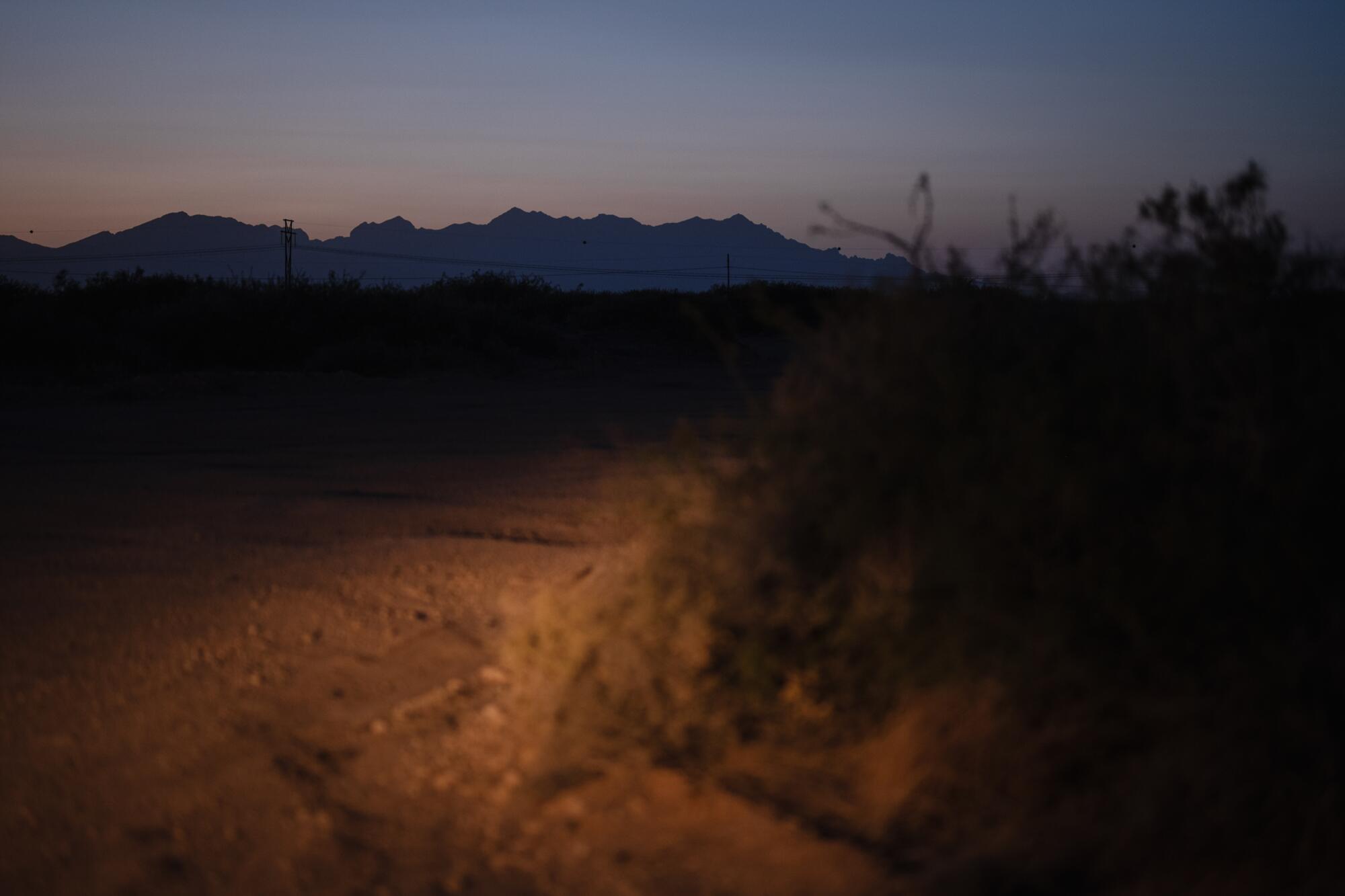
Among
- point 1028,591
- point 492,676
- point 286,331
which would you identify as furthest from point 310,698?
point 286,331

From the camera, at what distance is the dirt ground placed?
327cm

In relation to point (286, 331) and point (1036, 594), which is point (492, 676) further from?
point (286, 331)

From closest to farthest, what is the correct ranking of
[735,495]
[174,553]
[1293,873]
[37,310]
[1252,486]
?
1. [1293,873]
2. [1252,486]
3. [735,495]
4. [174,553]
5. [37,310]

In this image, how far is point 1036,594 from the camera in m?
3.02

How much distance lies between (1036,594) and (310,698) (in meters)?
2.87

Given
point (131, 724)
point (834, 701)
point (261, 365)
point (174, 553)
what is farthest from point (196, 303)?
point (834, 701)

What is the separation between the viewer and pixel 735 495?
389cm

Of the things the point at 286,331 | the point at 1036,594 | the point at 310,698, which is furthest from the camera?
the point at 286,331

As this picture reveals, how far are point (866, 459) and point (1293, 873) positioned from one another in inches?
59.7

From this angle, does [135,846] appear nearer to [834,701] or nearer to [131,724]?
[131,724]

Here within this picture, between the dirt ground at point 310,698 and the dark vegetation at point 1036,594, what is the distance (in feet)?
1.05

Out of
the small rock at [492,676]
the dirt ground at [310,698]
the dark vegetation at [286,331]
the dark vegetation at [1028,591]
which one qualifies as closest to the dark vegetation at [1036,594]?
the dark vegetation at [1028,591]

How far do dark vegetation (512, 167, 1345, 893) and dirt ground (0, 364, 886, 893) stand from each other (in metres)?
0.32

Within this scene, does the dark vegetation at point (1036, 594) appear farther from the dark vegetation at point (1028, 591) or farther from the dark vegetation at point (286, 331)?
the dark vegetation at point (286, 331)
